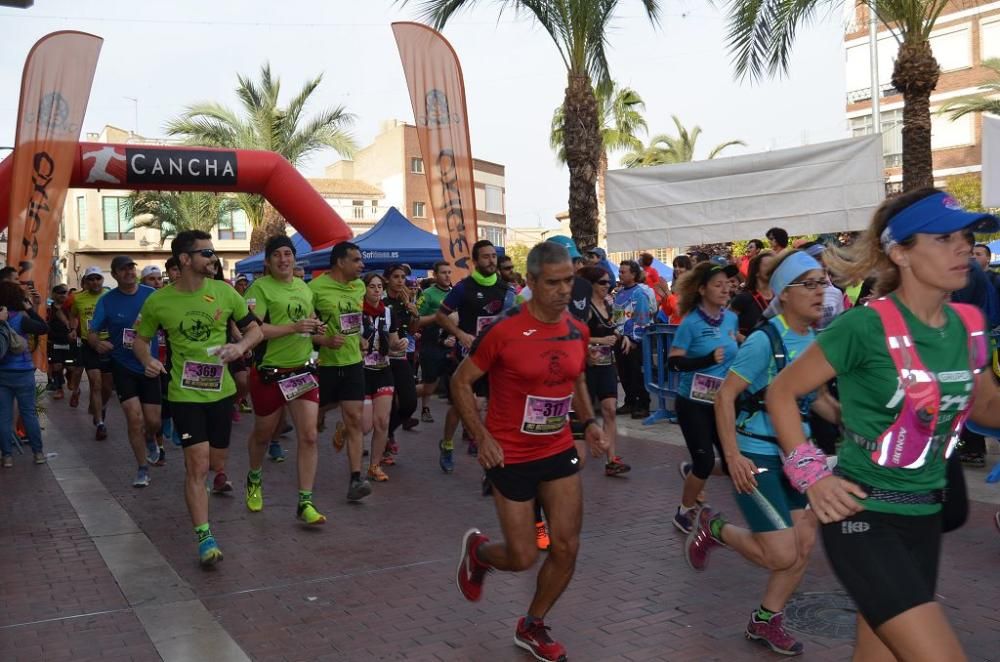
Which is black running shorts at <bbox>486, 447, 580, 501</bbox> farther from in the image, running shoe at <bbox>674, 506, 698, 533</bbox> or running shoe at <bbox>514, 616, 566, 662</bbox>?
running shoe at <bbox>674, 506, 698, 533</bbox>

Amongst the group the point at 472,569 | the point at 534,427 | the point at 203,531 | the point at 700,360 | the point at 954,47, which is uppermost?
the point at 954,47

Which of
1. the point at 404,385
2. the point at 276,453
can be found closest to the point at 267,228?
the point at 276,453

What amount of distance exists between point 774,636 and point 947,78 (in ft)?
141

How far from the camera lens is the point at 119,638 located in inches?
188

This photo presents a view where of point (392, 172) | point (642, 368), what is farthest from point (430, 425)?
point (392, 172)

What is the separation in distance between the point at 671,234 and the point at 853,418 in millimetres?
10308

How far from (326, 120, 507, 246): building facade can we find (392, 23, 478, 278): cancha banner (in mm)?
49133

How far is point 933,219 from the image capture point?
2.70 meters

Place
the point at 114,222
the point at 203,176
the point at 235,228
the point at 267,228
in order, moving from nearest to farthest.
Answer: the point at 203,176, the point at 267,228, the point at 114,222, the point at 235,228

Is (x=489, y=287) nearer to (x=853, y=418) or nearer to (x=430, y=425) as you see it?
(x=430, y=425)

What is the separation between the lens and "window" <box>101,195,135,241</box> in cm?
6172

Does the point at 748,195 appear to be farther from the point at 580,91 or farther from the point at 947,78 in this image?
the point at 947,78

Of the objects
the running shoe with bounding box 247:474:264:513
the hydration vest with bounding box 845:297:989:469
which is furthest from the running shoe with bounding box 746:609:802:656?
the running shoe with bounding box 247:474:264:513

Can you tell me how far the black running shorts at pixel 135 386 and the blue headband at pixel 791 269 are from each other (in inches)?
240
